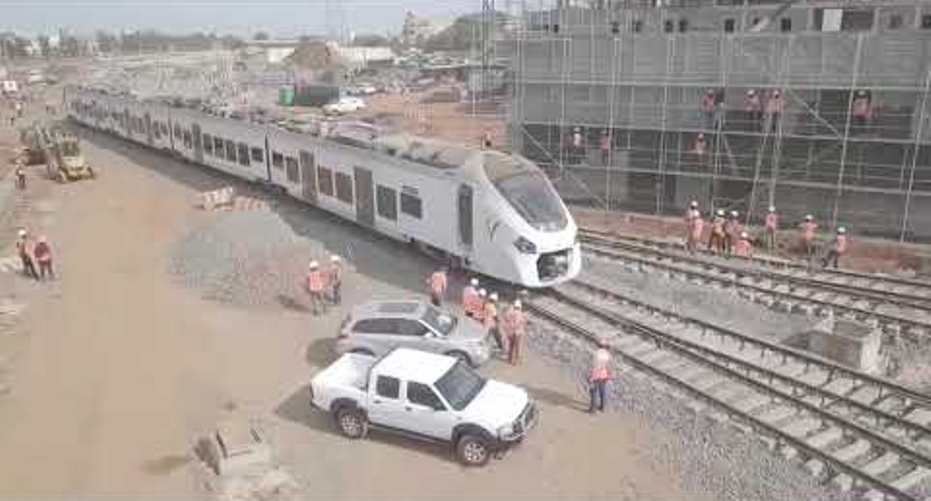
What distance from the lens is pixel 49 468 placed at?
1312cm

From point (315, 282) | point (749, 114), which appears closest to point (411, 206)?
point (315, 282)

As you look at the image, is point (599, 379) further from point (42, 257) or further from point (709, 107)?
point (42, 257)

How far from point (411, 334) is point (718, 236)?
38.2 ft

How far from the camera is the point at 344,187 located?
24.9 meters

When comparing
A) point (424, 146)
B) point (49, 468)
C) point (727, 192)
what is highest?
point (424, 146)

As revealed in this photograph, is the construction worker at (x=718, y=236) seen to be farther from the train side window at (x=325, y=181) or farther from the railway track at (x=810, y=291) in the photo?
the train side window at (x=325, y=181)

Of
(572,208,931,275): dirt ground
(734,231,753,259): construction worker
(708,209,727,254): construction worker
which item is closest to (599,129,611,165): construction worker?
(572,208,931,275): dirt ground

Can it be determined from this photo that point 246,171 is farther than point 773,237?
Yes

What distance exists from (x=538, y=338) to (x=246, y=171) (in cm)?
1940

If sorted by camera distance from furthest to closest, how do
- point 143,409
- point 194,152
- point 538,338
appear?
point 194,152 → point 538,338 → point 143,409

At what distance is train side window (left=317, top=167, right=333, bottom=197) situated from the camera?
84.6 ft

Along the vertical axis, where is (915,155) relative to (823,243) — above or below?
above

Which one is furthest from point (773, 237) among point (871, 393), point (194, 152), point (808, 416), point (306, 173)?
point (194, 152)

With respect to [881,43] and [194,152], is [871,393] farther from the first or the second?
[194,152]
